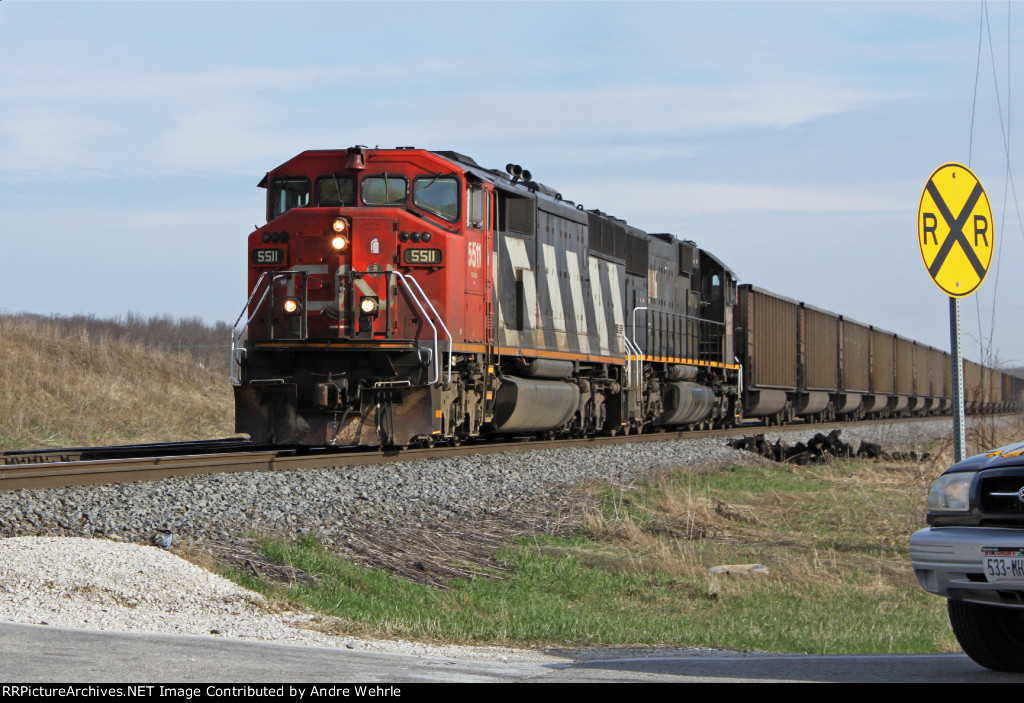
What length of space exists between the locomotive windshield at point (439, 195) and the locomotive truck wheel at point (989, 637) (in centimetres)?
1017

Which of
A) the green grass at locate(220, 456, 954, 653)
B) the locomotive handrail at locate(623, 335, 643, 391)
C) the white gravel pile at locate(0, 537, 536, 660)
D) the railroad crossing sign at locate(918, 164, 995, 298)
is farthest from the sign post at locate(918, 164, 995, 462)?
the locomotive handrail at locate(623, 335, 643, 391)

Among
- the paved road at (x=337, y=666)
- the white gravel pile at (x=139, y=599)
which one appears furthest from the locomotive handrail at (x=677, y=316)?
the paved road at (x=337, y=666)

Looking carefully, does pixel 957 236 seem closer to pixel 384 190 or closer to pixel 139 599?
pixel 139 599

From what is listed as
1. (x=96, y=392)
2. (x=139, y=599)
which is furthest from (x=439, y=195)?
(x=96, y=392)

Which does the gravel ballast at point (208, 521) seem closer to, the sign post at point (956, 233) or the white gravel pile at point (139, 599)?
the white gravel pile at point (139, 599)

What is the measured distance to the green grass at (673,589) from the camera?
21.1 feet

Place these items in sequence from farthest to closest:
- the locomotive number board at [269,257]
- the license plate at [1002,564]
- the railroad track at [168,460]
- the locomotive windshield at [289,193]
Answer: the locomotive windshield at [289,193], the locomotive number board at [269,257], the railroad track at [168,460], the license plate at [1002,564]

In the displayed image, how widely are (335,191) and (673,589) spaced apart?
320 inches

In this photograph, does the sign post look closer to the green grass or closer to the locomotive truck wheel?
the green grass

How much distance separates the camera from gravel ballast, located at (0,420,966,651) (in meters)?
5.98

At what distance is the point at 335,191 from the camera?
14398 mm

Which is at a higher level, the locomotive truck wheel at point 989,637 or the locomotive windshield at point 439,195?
the locomotive windshield at point 439,195

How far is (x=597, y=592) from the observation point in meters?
7.91

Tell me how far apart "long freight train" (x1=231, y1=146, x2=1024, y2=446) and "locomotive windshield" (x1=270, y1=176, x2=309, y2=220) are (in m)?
0.02
